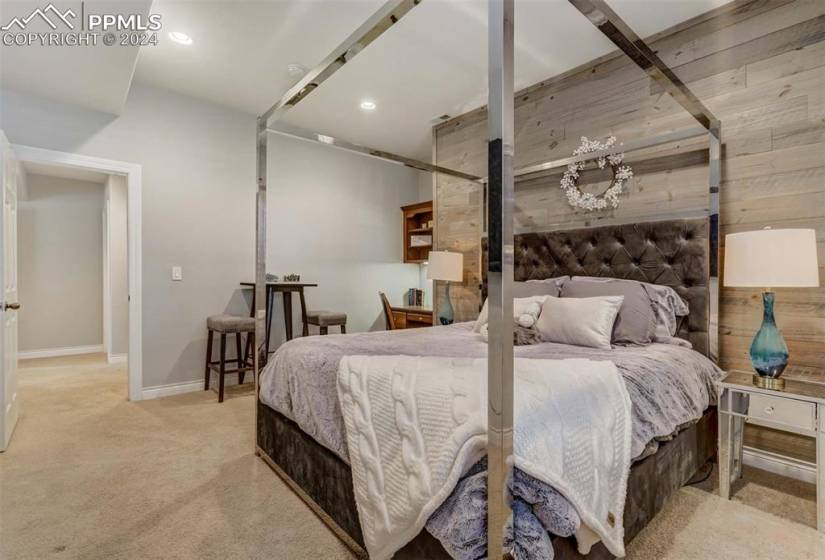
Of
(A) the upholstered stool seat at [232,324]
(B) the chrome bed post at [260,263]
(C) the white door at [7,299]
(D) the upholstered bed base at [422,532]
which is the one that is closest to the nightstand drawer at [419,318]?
(A) the upholstered stool seat at [232,324]

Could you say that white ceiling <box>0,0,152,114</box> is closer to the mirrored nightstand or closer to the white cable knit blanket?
the white cable knit blanket

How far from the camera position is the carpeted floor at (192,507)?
1.63m

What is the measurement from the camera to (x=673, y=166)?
2705 mm

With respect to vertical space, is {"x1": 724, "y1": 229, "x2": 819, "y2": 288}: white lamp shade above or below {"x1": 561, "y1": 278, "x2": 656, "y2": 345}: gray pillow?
above

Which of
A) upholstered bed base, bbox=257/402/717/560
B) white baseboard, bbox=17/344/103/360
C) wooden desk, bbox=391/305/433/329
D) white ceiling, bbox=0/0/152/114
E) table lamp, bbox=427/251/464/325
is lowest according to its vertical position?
white baseboard, bbox=17/344/103/360

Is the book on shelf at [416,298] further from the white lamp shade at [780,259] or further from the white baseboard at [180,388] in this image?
the white lamp shade at [780,259]

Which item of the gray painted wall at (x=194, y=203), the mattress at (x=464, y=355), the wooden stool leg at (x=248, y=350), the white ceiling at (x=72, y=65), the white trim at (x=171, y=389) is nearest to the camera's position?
the mattress at (x=464, y=355)

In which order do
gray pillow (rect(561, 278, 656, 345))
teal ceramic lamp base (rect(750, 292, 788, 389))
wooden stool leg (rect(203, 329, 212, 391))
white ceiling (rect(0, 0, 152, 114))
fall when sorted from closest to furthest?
teal ceramic lamp base (rect(750, 292, 788, 389))
white ceiling (rect(0, 0, 152, 114))
gray pillow (rect(561, 278, 656, 345))
wooden stool leg (rect(203, 329, 212, 391))

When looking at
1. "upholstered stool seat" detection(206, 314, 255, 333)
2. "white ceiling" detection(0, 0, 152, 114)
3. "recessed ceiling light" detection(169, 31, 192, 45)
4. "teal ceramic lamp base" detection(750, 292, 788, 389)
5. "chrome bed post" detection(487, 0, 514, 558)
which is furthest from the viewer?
"upholstered stool seat" detection(206, 314, 255, 333)

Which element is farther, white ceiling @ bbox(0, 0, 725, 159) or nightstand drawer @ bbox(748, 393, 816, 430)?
white ceiling @ bbox(0, 0, 725, 159)

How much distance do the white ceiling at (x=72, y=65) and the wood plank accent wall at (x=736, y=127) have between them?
2.89m

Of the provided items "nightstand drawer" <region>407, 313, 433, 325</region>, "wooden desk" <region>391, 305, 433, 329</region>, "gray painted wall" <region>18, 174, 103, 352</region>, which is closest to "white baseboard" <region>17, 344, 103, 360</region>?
"gray painted wall" <region>18, 174, 103, 352</region>

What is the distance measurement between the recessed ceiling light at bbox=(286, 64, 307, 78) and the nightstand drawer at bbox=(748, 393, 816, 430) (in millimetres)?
3557

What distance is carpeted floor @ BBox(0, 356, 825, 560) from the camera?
5.35ft
